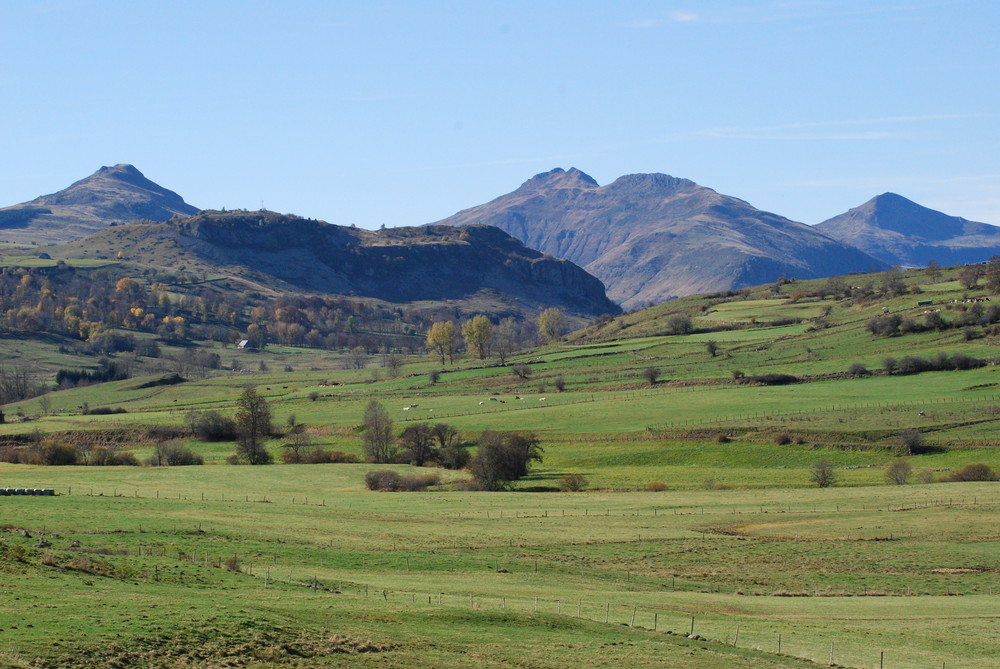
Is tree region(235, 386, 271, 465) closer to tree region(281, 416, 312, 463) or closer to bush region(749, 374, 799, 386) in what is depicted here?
tree region(281, 416, 312, 463)

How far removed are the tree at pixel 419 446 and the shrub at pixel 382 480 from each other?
1812 cm

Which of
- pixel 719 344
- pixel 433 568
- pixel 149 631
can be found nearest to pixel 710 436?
pixel 433 568

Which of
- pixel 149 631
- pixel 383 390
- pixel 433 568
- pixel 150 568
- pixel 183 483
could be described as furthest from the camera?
pixel 383 390

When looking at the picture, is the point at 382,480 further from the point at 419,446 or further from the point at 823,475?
the point at 823,475

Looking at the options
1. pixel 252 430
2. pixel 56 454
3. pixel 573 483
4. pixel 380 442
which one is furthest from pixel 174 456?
pixel 573 483

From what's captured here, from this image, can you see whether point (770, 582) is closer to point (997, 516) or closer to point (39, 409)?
point (997, 516)

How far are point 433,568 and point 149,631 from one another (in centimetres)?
2269

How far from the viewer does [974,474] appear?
283 ft

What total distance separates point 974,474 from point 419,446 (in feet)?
180

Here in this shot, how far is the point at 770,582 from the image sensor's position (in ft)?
169

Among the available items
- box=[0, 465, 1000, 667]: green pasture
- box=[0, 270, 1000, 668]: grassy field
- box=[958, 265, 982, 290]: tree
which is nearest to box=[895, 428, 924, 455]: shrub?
box=[0, 270, 1000, 668]: grassy field

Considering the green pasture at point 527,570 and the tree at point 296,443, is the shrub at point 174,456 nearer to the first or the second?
the tree at point 296,443

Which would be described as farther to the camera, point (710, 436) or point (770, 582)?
point (710, 436)

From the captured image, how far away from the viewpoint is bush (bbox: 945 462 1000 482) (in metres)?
85.7
